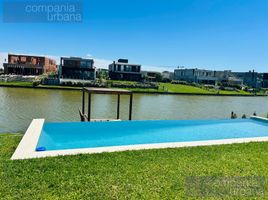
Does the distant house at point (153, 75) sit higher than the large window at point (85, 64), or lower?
lower

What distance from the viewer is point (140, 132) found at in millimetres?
11969

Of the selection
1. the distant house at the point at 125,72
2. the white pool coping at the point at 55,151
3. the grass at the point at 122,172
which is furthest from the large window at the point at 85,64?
the grass at the point at 122,172

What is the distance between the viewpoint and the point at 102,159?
6.25 metres

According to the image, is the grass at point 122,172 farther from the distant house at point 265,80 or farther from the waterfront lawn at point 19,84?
the distant house at point 265,80

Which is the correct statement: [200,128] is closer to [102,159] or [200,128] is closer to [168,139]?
[168,139]

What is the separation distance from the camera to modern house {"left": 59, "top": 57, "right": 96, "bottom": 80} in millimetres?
54000

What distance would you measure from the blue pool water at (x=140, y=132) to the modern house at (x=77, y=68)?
1672 inches

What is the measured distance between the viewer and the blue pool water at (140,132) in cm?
1026

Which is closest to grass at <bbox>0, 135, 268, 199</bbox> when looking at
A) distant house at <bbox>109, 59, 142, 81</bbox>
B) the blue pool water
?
the blue pool water

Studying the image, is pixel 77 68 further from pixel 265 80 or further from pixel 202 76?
pixel 265 80

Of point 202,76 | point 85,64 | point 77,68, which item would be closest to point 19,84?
point 77,68

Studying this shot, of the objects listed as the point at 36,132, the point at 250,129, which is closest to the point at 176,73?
the point at 250,129

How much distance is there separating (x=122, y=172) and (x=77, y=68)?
50954 mm

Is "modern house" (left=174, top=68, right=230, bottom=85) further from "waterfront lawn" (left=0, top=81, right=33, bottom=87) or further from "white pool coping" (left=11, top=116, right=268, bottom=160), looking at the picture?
"white pool coping" (left=11, top=116, right=268, bottom=160)
